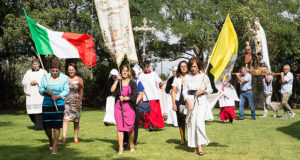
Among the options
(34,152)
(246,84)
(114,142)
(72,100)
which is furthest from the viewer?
(246,84)

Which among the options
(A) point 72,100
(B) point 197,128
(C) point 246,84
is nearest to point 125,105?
(B) point 197,128

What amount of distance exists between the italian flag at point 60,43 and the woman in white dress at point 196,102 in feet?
8.43

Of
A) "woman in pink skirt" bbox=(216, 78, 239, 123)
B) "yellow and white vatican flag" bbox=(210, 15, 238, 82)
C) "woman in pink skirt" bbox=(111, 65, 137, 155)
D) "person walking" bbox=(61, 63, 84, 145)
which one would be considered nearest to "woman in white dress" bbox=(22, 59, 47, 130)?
"person walking" bbox=(61, 63, 84, 145)

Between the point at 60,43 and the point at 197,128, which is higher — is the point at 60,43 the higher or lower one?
the higher one

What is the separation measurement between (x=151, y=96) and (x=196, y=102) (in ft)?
13.7

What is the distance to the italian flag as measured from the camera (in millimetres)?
7566

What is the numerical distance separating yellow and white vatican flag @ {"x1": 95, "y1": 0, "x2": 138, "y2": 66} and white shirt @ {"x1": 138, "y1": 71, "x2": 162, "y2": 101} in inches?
156

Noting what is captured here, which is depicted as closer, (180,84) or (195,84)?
(195,84)

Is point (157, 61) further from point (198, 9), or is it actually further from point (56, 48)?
point (56, 48)

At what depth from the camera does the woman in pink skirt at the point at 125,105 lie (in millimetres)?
7102

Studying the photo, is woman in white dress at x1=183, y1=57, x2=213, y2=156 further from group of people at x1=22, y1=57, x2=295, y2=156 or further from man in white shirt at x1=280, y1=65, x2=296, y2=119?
man in white shirt at x1=280, y1=65, x2=296, y2=119

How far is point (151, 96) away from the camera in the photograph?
11148 millimetres

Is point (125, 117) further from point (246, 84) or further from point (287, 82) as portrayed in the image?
point (287, 82)

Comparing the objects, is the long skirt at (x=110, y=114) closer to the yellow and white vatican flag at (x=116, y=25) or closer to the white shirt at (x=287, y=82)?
the yellow and white vatican flag at (x=116, y=25)
